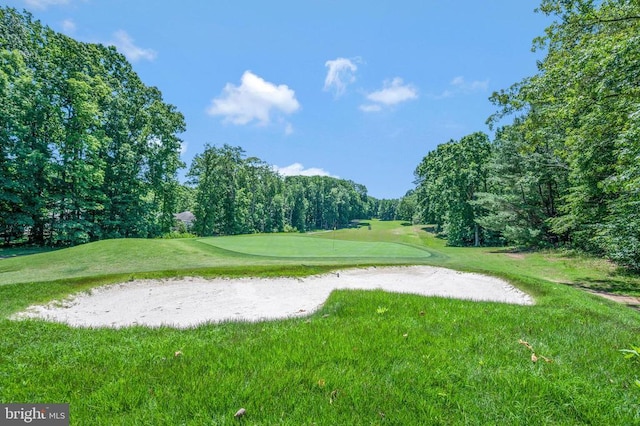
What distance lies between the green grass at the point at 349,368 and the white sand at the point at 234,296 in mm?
1991

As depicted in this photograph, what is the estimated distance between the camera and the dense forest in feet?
28.4

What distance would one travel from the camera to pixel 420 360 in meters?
3.29

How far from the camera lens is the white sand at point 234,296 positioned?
7.04 meters

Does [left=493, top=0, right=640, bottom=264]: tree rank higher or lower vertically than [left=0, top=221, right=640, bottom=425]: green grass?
higher

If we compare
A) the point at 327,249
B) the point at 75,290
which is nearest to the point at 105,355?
the point at 75,290

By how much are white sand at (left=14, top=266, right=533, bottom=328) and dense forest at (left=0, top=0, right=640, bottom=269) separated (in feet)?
17.5

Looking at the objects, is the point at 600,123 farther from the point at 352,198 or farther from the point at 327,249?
the point at 352,198

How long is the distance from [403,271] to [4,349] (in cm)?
1166

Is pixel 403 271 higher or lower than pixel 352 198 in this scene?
lower

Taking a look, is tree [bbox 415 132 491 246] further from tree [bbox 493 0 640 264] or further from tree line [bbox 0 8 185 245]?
tree line [bbox 0 8 185 245]

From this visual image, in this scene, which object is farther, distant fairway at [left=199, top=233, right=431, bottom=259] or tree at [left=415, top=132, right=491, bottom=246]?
tree at [left=415, top=132, right=491, bottom=246]

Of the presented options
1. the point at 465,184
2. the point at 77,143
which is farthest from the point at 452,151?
the point at 77,143

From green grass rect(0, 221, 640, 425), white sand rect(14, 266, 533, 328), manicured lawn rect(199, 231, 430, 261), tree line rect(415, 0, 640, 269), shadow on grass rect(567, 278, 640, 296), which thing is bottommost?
shadow on grass rect(567, 278, 640, 296)


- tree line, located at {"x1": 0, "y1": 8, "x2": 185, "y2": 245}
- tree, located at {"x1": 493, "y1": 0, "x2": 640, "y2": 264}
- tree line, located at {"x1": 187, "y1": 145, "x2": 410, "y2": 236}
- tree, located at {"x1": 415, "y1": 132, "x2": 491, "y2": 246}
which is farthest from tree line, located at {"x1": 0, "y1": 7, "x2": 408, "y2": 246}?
tree, located at {"x1": 415, "y1": 132, "x2": 491, "y2": 246}
